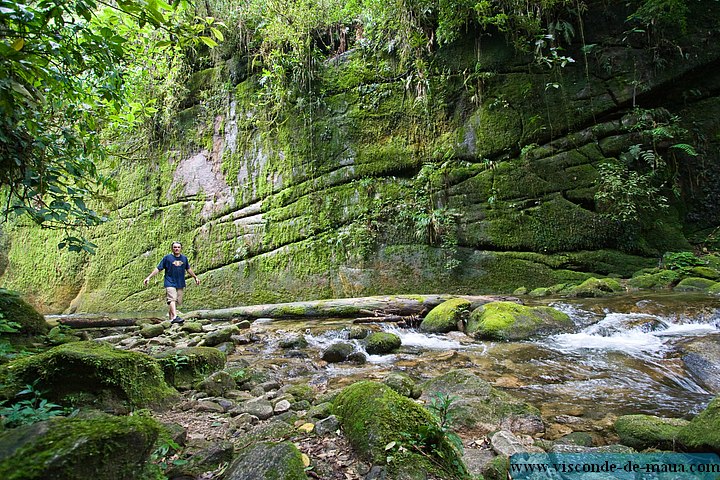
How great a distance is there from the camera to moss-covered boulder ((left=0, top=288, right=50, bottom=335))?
374 centimetres

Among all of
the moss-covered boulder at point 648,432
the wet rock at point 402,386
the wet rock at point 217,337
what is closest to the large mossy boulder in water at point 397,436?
the wet rock at point 402,386

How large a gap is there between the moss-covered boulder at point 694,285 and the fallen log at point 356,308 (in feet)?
10.3

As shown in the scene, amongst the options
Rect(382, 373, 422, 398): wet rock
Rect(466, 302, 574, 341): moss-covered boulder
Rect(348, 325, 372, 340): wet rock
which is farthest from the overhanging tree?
Rect(466, 302, 574, 341): moss-covered boulder

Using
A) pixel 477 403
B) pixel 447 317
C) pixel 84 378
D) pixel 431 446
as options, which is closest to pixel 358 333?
pixel 447 317

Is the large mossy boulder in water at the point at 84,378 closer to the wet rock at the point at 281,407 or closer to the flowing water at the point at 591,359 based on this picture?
the wet rock at the point at 281,407

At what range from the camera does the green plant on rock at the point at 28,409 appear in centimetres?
178

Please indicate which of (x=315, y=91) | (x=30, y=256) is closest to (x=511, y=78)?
(x=315, y=91)

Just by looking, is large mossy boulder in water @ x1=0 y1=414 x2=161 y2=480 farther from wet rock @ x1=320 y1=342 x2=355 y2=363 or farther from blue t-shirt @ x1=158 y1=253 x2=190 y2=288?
blue t-shirt @ x1=158 y1=253 x2=190 y2=288

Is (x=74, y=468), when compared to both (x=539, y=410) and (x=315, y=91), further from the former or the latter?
(x=315, y=91)

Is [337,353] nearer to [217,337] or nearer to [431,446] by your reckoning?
[217,337]

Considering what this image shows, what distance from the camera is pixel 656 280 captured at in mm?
7371

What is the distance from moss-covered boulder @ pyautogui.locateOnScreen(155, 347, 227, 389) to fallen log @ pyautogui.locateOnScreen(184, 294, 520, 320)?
11.9 ft

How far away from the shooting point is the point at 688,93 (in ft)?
30.7

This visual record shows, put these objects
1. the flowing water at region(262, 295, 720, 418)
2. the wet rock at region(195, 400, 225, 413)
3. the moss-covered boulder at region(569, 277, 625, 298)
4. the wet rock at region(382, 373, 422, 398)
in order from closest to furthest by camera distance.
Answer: the wet rock at region(195, 400, 225, 413) → the wet rock at region(382, 373, 422, 398) → the flowing water at region(262, 295, 720, 418) → the moss-covered boulder at region(569, 277, 625, 298)
